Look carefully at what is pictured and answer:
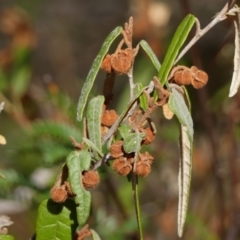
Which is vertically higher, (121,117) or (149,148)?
(149,148)

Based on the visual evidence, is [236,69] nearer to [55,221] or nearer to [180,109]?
[180,109]

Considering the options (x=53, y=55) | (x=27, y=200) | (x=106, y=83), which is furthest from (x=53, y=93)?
(x=53, y=55)

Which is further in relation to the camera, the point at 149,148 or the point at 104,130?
the point at 149,148

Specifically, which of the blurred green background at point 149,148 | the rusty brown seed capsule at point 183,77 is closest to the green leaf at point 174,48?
the rusty brown seed capsule at point 183,77

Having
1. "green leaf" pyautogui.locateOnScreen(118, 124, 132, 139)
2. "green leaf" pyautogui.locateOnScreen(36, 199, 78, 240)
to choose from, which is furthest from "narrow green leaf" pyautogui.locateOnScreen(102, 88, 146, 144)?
"green leaf" pyautogui.locateOnScreen(36, 199, 78, 240)

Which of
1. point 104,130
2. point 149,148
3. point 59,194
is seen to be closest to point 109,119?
point 104,130

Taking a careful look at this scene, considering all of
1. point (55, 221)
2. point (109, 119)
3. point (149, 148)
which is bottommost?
point (55, 221)
